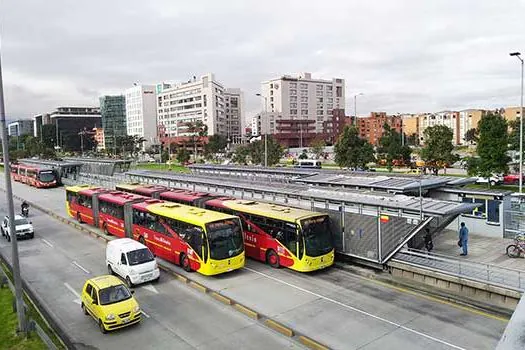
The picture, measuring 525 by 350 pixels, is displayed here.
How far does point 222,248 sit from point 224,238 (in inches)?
17.7

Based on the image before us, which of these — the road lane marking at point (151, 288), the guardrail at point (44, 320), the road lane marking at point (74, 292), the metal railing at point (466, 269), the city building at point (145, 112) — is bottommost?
the road lane marking at point (151, 288)

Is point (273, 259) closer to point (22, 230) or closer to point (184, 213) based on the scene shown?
point (184, 213)

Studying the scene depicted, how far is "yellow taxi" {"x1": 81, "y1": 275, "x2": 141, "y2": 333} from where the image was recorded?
555 inches

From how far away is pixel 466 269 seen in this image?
17219 millimetres

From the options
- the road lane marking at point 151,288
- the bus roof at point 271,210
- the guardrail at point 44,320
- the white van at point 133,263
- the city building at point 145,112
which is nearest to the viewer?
the guardrail at point 44,320

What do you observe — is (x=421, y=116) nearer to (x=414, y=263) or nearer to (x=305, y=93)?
(x=305, y=93)

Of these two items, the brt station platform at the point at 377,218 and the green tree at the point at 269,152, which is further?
the green tree at the point at 269,152

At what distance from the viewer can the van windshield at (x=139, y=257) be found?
1871 cm

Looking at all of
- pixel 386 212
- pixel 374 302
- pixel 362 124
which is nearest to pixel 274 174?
pixel 386 212

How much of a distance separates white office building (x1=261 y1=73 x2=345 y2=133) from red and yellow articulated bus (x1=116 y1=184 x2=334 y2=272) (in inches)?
5407

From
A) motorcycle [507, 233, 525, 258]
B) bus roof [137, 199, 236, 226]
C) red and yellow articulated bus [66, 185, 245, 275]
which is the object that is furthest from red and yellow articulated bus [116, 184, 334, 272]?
motorcycle [507, 233, 525, 258]

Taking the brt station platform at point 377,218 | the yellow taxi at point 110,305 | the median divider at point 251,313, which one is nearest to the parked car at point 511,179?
the brt station platform at point 377,218

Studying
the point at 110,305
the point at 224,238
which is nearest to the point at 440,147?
the point at 224,238

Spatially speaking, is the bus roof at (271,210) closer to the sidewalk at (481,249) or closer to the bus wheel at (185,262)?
the bus wheel at (185,262)
